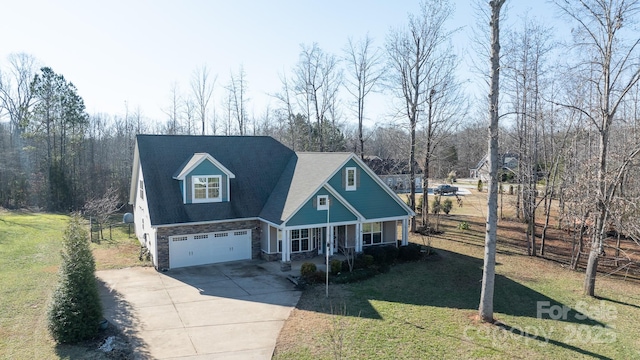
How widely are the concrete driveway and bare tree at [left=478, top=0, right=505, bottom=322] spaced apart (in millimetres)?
6514

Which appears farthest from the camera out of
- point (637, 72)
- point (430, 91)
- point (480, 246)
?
point (430, 91)

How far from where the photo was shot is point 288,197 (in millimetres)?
20578

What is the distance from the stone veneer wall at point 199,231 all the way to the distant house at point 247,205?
1.7 inches

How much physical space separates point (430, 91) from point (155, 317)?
22141mm

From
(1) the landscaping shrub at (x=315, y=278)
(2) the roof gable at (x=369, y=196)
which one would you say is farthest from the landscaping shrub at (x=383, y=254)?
(1) the landscaping shrub at (x=315, y=278)

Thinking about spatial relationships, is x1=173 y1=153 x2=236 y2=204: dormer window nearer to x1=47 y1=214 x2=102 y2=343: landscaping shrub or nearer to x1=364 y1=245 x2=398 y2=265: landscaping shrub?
x1=47 y1=214 x2=102 y2=343: landscaping shrub

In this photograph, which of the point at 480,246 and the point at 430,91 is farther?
the point at 430,91

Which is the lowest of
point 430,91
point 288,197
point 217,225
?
point 217,225

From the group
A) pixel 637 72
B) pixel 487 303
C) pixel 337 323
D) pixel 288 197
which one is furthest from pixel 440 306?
pixel 637 72

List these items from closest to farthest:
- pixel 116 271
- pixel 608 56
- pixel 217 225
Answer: pixel 608 56
pixel 116 271
pixel 217 225

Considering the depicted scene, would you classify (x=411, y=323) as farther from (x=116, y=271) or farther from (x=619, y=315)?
(x=116, y=271)

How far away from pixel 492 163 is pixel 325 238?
1082 centimetres


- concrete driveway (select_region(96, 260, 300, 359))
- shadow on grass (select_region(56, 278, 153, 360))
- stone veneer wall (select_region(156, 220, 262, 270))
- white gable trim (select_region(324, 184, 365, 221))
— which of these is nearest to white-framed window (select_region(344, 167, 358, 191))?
white gable trim (select_region(324, 184, 365, 221))

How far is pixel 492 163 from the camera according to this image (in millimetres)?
12680
